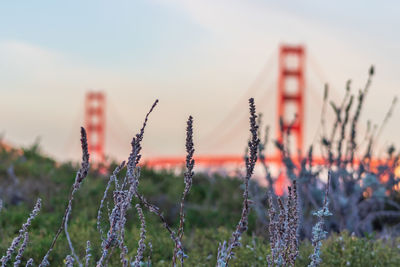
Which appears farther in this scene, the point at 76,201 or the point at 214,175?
the point at 214,175

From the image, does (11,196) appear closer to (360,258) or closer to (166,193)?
(166,193)

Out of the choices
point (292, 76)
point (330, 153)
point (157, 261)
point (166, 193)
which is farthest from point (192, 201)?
point (292, 76)

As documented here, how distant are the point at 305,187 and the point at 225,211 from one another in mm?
2167

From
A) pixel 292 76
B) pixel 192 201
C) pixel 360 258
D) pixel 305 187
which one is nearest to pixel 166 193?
pixel 192 201

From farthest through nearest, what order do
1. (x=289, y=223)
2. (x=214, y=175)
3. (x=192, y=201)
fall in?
(x=214, y=175)
(x=192, y=201)
(x=289, y=223)

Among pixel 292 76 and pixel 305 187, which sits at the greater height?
pixel 292 76

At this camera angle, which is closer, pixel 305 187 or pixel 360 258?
pixel 360 258

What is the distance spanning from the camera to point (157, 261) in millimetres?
5250

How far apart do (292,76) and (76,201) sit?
43394mm

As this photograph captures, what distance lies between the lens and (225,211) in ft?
29.7

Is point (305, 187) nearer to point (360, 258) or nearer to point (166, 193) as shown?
point (360, 258)

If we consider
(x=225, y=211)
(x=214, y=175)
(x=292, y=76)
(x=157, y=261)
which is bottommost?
(x=157, y=261)

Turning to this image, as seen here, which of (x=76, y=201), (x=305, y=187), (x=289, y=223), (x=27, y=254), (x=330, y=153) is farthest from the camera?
(x=76, y=201)

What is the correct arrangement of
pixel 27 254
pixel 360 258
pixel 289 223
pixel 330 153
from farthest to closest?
1. pixel 330 153
2. pixel 27 254
3. pixel 360 258
4. pixel 289 223
